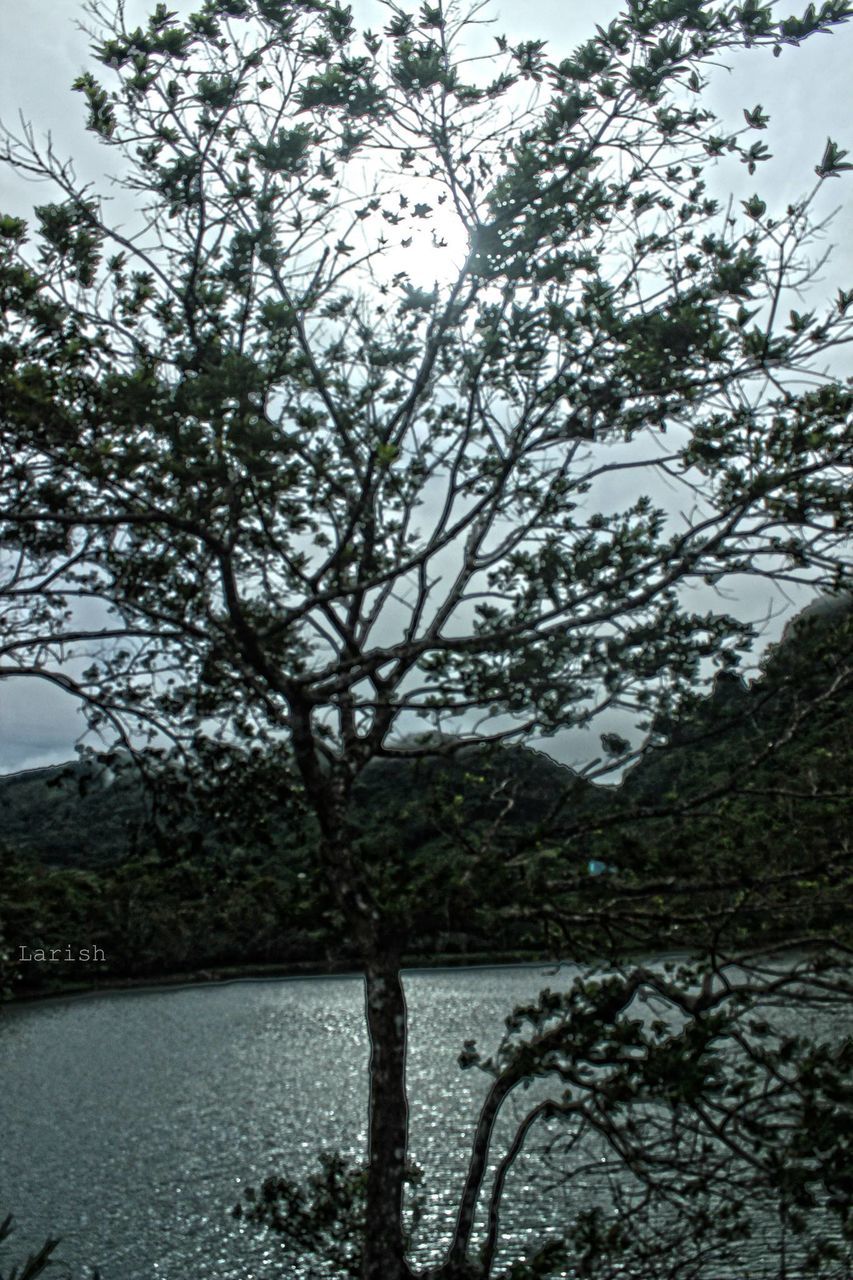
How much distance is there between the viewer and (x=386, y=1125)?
14.8 feet

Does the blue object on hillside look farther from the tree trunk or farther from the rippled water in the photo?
the rippled water

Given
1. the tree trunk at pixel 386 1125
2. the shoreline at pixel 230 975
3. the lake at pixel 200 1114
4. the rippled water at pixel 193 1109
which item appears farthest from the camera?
the shoreline at pixel 230 975

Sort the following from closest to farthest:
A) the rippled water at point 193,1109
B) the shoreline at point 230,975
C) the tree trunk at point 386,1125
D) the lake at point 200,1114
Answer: the tree trunk at point 386,1125 → the lake at point 200,1114 → the rippled water at point 193,1109 → the shoreline at point 230,975

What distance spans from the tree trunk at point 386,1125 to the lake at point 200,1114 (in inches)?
36.8

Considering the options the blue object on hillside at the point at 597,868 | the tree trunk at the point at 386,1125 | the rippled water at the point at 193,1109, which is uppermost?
the blue object on hillside at the point at 597,868

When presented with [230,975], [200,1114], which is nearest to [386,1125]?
[200,1114]

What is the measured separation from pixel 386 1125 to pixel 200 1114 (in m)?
14.7

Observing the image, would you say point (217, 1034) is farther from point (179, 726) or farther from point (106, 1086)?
point (179, 726)

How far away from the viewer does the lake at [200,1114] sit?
11.4 m

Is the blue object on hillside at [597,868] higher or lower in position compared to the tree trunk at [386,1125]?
higher

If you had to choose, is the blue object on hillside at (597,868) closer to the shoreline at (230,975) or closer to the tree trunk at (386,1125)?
the tree trunk at (386,1125)

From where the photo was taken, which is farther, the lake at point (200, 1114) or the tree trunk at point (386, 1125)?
the lake at point (200, 1114)

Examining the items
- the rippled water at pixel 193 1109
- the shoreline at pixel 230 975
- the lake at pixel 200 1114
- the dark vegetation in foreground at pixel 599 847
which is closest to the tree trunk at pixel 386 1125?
the dark vegetation in foreground at pixel 599 847

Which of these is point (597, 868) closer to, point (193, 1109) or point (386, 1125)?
point (386, 1125)
